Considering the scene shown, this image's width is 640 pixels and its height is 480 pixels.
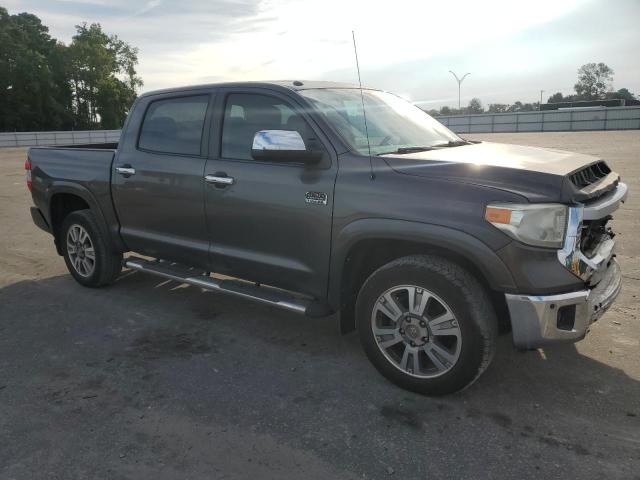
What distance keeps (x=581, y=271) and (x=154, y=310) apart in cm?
348

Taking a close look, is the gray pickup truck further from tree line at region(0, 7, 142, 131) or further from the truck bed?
tree line at region(0, 7, 142, 131)

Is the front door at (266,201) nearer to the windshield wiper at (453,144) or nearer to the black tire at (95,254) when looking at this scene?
the windshield wiper at (453,144)

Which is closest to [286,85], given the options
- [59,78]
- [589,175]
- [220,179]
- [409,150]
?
[220,179]

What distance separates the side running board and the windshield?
42.6 inches

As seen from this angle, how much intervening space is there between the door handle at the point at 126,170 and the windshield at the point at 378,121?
1.74 m

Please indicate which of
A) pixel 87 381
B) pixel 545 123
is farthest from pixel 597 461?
pixel 545 123

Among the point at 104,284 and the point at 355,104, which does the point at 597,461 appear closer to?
the point at 355,104

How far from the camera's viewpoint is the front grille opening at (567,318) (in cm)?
297

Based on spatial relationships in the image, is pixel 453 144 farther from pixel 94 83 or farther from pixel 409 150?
pixel 94 83

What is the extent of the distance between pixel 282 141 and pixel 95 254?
269cm

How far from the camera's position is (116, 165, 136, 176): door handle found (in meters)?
4.75

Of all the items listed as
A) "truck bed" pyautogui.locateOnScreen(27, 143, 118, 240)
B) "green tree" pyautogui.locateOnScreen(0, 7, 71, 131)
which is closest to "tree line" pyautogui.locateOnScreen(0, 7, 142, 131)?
"green tree" pyautogui.locateOnScreen(0, 7, 71, 131)

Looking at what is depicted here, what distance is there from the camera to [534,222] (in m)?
2.90

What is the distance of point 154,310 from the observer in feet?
16.2
